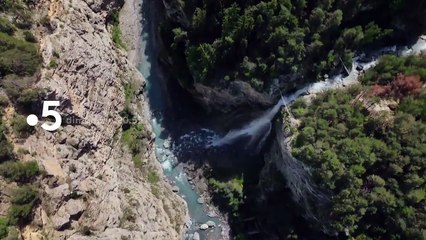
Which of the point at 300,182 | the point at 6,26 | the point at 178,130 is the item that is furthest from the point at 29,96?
the point at 300,182

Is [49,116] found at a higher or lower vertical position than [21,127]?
higher

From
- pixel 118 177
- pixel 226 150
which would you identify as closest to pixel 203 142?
pixel 226 150

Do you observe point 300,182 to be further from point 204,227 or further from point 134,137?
point 134,137

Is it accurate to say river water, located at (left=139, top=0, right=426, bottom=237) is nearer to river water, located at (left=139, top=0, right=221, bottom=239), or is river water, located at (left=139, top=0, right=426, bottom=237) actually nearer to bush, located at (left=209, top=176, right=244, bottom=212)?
river water, located at (left=139, top=0, right=221, bottom=239)

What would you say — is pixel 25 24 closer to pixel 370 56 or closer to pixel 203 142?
pixel 203 142

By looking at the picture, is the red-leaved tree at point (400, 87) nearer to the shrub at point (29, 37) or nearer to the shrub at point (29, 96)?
the shrub at point (29, 96)

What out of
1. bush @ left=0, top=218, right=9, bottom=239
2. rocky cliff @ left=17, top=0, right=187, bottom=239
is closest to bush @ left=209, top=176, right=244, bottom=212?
rocky cliff @ left=17, top=0, right=187, bottom=239
